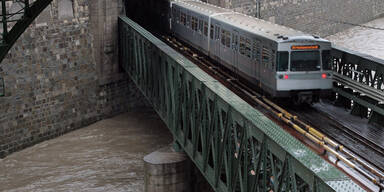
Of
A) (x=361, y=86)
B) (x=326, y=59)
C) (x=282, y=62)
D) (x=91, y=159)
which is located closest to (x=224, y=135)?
(x=282, y=62)

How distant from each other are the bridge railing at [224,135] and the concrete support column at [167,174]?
Answer: 77cm

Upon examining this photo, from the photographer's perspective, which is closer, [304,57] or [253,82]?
[304,57]

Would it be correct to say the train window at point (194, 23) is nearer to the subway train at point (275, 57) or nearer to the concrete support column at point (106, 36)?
the subway train at point (275, 57)

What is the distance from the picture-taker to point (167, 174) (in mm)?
21906

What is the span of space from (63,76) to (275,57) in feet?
43.0

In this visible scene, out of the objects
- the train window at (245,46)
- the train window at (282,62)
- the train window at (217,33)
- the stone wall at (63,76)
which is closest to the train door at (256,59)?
the train window at (245,46)

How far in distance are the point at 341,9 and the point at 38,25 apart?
124 ft

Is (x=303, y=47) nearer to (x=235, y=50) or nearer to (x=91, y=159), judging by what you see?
(x=235, y=50)

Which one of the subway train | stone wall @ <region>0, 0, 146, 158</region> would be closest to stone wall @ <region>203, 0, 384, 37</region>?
stone wall @ <region>0, 0, 146, 158</region>

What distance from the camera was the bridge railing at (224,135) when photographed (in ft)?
41.9

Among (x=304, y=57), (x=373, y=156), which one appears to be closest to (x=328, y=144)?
(x=373, y=156)

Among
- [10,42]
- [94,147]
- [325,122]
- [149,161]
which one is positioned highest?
[10,42]

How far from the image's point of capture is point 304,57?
22062mm

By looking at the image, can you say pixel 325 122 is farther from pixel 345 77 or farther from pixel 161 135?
pixel 161 135
